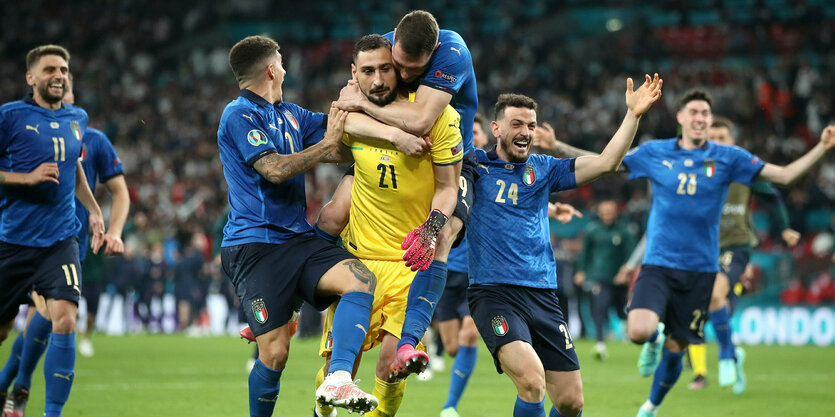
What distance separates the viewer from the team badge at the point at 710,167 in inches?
349

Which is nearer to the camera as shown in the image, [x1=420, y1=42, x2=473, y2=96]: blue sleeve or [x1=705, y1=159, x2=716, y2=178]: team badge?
[x1=420, y1=42, x2=473, y2=96]: blue sleeve

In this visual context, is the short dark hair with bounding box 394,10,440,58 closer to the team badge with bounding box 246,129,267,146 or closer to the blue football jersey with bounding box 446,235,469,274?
the team badge with bounding box 246,129,267,146

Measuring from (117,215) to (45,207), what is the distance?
91cm

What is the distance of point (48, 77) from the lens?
25.1 feet

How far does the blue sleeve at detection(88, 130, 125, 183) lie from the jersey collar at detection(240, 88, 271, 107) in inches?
118

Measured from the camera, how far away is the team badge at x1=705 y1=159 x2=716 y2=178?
8.87 m

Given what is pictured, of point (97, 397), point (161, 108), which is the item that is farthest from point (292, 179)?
point (161, 108)

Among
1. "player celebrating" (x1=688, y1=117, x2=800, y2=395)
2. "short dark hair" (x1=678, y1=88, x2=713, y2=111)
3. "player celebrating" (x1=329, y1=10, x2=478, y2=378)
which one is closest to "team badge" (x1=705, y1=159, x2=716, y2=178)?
"short dark hair" (x1=678, y1=88, x2=713, y2=111)

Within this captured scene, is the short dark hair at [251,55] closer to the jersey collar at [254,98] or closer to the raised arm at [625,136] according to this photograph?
the jersey collar at [254,98]

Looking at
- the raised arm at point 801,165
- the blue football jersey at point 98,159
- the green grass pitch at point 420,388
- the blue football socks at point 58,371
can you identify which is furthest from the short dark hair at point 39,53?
the raised arm at point 801,165

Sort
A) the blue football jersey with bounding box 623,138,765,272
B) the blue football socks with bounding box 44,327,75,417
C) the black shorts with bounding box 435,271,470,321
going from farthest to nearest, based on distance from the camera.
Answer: the black shorts with bounding box 435,271,470,321 → the blue football jersey with bounding box 623,138,765,272 → the blue football socks with bounding box 44,327,75,417

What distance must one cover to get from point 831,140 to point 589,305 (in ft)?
43.1

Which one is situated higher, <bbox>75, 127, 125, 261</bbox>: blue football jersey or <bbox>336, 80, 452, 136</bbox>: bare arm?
<bbox>336, 80, 452, 136</bbox>: bare arm

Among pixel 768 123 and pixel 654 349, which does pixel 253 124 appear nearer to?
pixel 654 349
